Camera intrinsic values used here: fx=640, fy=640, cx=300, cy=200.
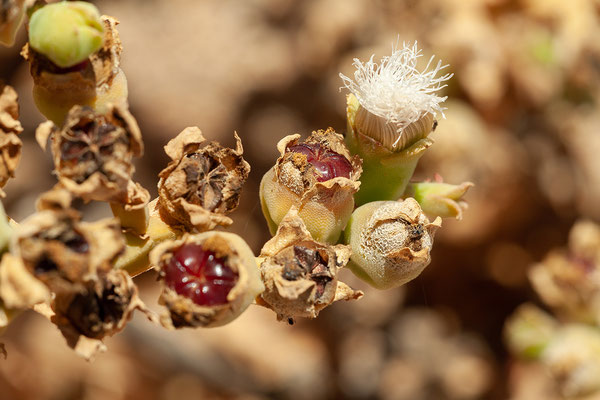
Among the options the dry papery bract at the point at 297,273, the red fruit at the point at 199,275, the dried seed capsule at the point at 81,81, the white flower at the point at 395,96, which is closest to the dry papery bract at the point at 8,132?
the dried seed capsule at the point at 81,81

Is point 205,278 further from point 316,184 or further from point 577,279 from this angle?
point 577,279

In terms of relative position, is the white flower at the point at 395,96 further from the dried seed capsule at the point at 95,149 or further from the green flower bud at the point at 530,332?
the green flower bud at the point at 530,332

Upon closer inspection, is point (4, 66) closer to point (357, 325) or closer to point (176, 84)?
point (176, 84)

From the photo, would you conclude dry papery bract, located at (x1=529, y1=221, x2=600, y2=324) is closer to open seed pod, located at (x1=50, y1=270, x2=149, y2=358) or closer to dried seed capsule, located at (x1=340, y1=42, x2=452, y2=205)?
dried seed capsule, located at (x1=340, y1=42, x2=452, y2=205)

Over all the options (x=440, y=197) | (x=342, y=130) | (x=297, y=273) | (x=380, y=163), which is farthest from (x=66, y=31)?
(x=342, y=130)

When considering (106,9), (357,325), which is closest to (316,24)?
(106,9)

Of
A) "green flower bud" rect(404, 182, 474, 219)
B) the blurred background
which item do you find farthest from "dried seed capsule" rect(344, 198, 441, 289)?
the blurred background
